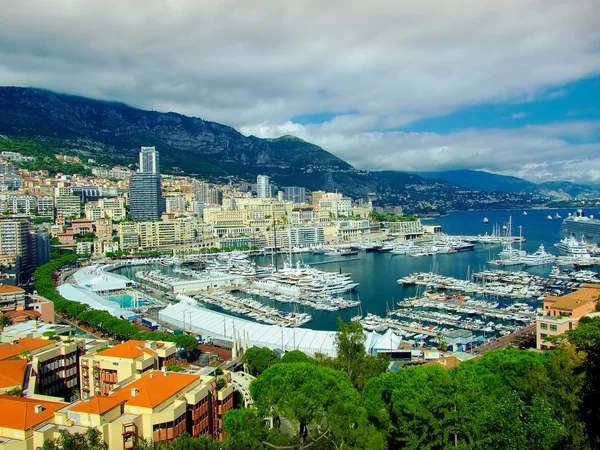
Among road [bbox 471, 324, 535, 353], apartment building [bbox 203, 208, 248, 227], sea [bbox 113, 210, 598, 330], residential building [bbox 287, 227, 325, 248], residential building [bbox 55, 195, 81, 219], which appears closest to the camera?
road [bbox 471, 324, 535, 353]

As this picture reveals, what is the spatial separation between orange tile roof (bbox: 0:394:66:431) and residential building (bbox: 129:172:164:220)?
186 feet

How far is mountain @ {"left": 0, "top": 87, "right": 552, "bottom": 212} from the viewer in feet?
284

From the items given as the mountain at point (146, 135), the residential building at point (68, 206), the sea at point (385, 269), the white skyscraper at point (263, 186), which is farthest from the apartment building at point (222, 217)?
the mountain at point (146, 135)

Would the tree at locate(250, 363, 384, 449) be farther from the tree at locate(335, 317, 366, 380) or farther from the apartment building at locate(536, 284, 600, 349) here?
the apartment building at locate(536, 284, 600, 349)

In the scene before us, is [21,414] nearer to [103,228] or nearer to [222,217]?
[103,228]

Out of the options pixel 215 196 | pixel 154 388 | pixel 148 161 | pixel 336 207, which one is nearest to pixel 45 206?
pixel 148 161

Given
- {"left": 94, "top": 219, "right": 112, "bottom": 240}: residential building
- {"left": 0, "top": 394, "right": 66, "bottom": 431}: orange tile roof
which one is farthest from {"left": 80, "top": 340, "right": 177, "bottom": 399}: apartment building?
{"left": 94, "top": 219, "right": 112, "bottom": 240}: residential building

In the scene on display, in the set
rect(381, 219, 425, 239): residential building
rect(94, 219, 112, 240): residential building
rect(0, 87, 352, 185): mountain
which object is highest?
rect(0, 87, 352, 185): mountain

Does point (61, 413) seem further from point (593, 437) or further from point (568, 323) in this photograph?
point (568, 323)

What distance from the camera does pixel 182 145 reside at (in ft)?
387

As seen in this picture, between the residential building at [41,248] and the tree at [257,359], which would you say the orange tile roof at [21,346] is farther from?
the residential building at [41,248]

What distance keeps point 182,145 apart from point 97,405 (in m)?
116

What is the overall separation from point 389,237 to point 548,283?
37.0m

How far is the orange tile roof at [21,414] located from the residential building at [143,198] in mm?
56814
